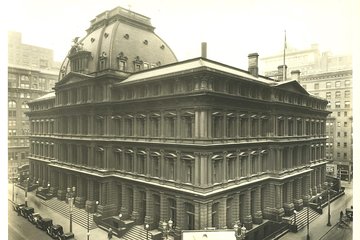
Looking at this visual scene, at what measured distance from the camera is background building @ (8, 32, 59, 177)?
15.6 m

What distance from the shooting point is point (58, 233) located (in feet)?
70.9

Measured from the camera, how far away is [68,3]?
16.0 metres

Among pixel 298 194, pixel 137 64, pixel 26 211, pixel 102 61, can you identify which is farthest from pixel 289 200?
pixel 26 211

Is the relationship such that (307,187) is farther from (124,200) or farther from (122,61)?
(122,61)

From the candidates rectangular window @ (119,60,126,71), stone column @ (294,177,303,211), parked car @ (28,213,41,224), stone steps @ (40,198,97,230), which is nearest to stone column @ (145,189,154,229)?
stone steps @ (40,198,97,230)

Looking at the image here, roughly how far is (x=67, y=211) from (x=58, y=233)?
413cm

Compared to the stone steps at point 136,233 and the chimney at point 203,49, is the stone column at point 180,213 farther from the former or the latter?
the chimney at point 203,49

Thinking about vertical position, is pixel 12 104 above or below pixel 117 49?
below

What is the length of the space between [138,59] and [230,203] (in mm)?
15558

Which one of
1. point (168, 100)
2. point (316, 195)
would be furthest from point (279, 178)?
point (168, 100)

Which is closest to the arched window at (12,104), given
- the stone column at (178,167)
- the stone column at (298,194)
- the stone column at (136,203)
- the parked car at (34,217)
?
the parked car at (34,217)

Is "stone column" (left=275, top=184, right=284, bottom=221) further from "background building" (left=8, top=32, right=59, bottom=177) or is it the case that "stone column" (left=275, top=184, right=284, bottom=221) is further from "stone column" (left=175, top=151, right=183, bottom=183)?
"background building" (left=8, top=32, right=59, bottom=177)

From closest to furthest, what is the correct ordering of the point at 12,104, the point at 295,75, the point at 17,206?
the point at 12,104 < the point at 17,206 < the point at 295,75

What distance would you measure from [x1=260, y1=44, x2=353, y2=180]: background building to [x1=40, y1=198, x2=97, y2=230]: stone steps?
19.5 m
